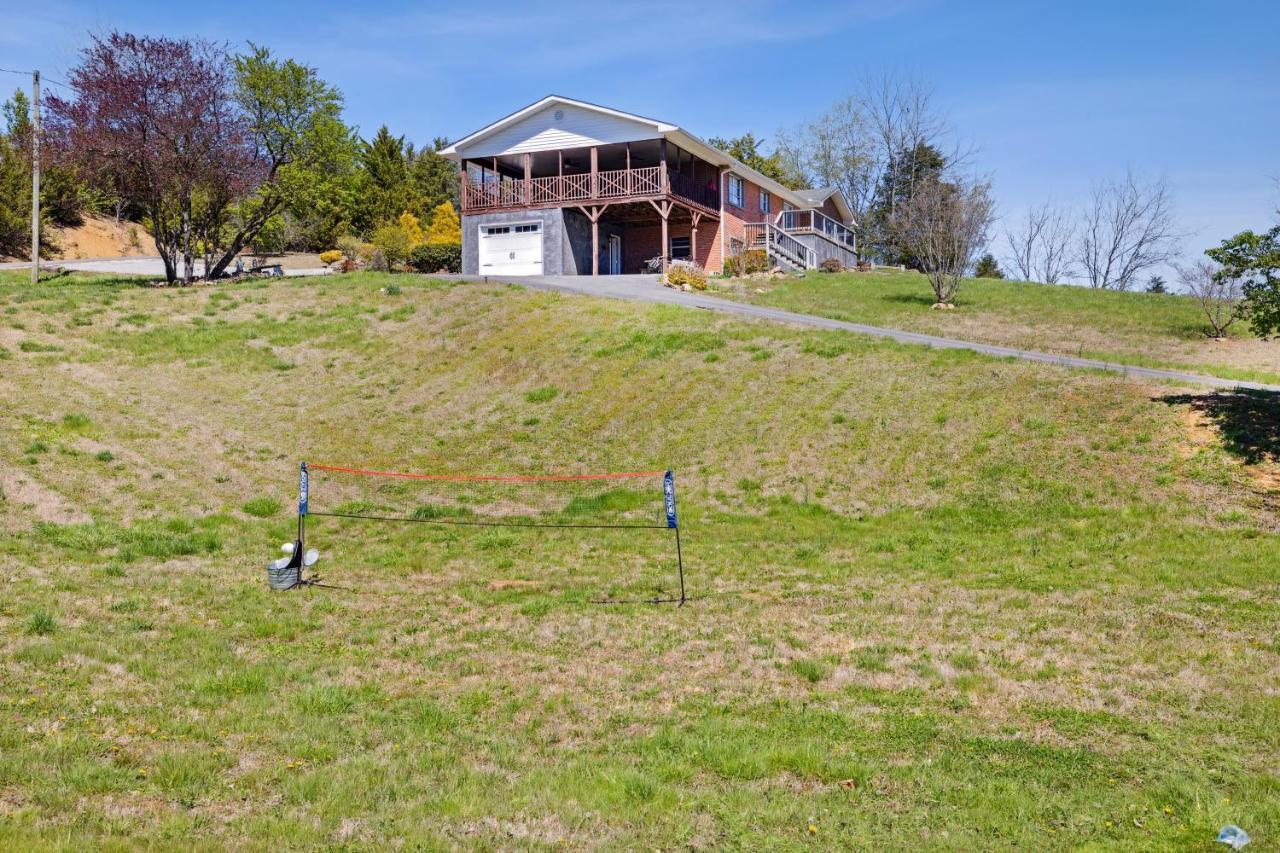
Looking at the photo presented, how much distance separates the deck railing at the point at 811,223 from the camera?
5522 centimetres

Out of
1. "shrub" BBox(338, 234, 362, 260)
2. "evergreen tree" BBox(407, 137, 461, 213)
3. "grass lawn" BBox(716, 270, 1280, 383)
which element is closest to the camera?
"grass lawn" BBox(716, 270, 1280, 383)

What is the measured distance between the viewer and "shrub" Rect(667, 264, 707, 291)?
121 ft

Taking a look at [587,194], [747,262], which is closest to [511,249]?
[587,194]

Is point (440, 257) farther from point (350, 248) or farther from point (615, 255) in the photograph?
point (350, 248)

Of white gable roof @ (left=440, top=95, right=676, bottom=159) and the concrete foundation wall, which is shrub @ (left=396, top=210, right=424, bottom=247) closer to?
white gable roof @ (left=440, top=95, right=676, bottom=159)

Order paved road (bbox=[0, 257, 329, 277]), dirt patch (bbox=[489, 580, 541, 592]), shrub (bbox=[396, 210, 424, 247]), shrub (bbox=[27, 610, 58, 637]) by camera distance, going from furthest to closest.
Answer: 1. shrub (bbox=[396, 210, 424, 247])
2. paved road (bbox=[0, 257, 329, 277])
3. dirt patch (bbox=[489, 580, 541, 592])
4. shrub (bbox=[27, 610, 58, 637])

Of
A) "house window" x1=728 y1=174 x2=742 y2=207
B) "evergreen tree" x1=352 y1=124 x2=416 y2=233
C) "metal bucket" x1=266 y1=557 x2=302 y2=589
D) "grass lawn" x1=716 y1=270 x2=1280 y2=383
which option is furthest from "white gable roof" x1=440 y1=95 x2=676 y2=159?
"metal bucket" x1=266 y1=557 x2=302 y2=589

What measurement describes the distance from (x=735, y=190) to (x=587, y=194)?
11.0 meters

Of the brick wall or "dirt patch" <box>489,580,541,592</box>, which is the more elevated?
the brick wall

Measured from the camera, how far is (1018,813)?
593cm

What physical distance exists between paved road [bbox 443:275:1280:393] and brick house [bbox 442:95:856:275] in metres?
2.48

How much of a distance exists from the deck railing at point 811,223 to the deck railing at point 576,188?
12.6m

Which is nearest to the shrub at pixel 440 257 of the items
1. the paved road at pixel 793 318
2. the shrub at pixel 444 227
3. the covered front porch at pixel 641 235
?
the paved road at pixel 793 318

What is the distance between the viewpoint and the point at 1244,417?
17.1 m
